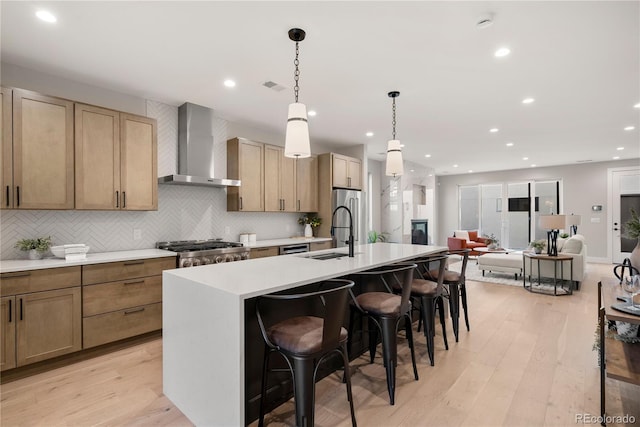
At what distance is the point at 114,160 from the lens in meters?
3.31

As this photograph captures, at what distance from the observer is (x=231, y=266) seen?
7.54ft

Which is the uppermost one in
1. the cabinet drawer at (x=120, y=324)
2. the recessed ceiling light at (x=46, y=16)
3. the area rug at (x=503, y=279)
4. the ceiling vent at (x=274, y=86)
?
the ceiling vent at (x=274, y=86)

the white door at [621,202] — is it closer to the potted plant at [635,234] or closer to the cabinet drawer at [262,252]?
the potted plant at [635,234]

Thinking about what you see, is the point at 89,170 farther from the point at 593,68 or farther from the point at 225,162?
the point at 593,68

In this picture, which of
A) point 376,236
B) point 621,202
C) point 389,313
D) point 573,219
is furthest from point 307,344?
point 621,202

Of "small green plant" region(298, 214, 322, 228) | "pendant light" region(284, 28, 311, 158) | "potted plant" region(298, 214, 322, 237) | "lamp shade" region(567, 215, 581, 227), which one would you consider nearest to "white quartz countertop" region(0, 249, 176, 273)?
"pendant light" region(284, 28, 311, 158)

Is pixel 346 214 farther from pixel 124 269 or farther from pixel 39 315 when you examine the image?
pixel 39 315

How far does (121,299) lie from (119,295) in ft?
0.15

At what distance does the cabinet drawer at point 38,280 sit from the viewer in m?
2.47

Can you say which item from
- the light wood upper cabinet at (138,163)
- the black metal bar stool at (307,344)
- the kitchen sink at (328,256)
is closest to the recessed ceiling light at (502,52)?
the kitchen sink at (328,256)

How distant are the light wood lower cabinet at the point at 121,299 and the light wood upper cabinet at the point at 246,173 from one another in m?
1.36

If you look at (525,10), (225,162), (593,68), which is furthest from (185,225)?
(593,68)

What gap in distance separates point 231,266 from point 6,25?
8.00ft

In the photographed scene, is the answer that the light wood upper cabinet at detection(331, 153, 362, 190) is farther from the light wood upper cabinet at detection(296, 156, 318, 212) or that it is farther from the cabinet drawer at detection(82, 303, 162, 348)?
the cabinet drawer at detection(82, 303, 162, 348)
